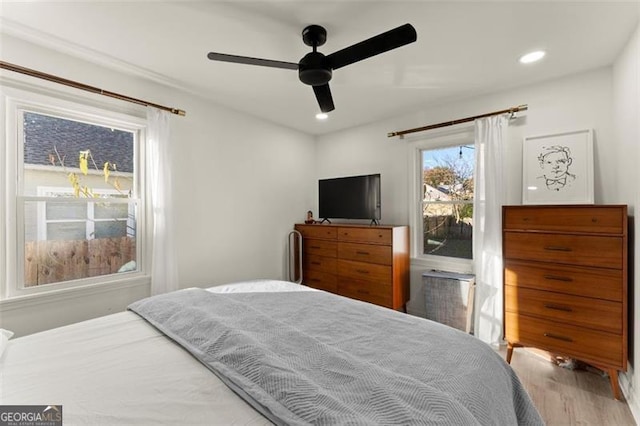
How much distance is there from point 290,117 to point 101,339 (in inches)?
118

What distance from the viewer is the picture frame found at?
8.07 feet

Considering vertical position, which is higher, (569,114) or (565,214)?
(569,114)

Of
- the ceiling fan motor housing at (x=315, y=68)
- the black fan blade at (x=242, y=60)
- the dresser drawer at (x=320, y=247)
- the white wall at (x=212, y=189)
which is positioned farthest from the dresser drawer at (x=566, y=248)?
the white wall at (x=212, y=189)

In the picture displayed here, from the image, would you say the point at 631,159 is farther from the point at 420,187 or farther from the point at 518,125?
the point at 420,187

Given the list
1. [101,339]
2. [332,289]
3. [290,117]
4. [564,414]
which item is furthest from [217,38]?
[564,414]

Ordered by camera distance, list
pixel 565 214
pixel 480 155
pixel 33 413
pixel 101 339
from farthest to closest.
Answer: pixel 480 155 < pixel 565 214 < pixel 101 339 < pixel 33 413

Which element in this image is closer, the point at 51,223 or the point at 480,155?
the point at 51,223

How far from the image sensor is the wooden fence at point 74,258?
213 cm

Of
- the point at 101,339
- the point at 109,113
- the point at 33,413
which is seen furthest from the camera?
the point at 109,113

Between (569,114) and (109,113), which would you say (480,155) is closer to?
(569,114)

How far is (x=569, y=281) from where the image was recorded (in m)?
2.16

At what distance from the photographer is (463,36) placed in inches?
78.2

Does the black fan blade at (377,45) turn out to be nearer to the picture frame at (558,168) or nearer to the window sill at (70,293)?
the picture frame at (558,168)

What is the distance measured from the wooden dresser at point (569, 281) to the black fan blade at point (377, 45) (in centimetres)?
175
